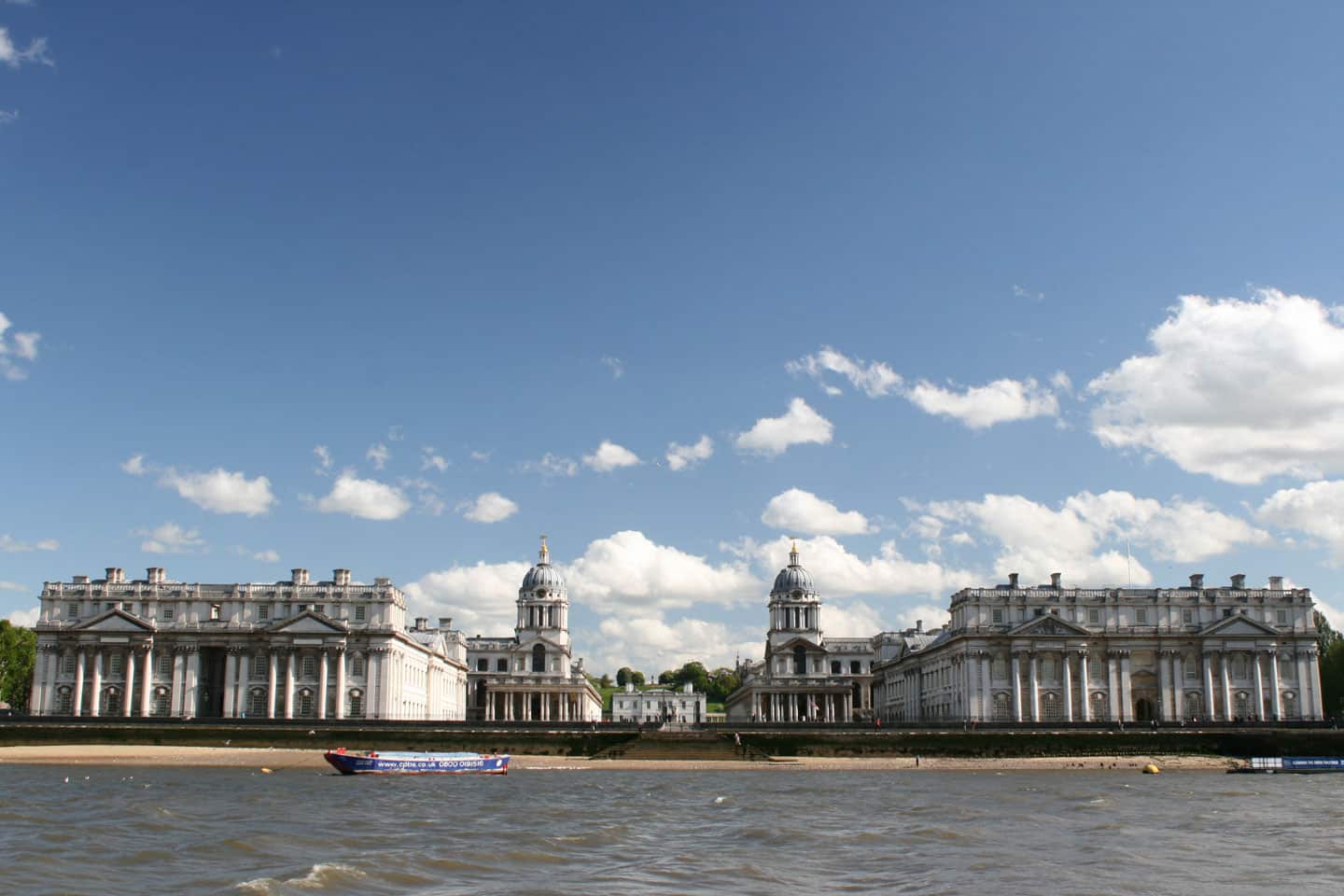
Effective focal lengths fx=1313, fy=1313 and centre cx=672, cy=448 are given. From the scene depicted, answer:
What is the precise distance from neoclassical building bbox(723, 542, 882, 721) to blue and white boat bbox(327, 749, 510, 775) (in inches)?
2171

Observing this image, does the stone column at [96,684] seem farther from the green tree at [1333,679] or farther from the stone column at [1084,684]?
A: the green tree at [1333,679]

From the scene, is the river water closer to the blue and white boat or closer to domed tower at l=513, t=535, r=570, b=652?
the blue and white boat

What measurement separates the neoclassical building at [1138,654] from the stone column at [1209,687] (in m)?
0.10

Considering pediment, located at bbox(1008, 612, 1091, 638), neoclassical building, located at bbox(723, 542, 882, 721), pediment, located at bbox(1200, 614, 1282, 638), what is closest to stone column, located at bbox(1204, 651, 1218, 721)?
pediment, located at bbox(1200, 614, 1282, 638)

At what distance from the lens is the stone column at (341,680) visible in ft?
313

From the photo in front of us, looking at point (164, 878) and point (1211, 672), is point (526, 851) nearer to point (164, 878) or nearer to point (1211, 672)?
point (164, 878)

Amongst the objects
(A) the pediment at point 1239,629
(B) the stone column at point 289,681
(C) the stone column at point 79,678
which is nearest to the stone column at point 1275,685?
(A) the pediment at point 1239,629

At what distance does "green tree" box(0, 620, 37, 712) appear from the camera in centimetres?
10850

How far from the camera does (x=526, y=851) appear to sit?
3431 cm

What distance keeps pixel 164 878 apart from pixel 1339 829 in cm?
3374

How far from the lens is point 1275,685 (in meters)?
97.5

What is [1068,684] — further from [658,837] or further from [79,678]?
[79,678]

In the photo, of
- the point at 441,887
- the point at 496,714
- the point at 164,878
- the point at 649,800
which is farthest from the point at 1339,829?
the point at 496,714

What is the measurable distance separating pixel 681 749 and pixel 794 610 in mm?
51001
